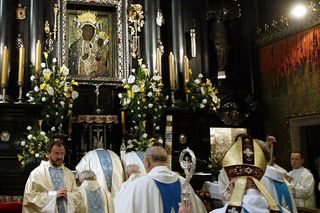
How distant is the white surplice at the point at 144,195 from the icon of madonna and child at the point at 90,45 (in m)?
5.98

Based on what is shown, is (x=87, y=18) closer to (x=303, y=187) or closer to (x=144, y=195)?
(x=303, y=187)

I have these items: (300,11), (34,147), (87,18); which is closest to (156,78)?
(87,18)

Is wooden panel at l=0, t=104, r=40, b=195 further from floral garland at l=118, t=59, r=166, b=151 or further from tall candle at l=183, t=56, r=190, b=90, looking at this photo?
tall candle at l=183, t=56, r=190, b=90

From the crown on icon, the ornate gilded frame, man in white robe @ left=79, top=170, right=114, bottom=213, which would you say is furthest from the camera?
the crown on icon

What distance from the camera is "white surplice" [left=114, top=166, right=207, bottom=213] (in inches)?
161

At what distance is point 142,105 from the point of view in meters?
8.62

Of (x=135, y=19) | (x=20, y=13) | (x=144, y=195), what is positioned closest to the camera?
(x=144, y=195)

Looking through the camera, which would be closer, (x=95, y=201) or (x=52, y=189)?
(x=52, y=189)

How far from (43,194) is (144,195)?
1976 mm

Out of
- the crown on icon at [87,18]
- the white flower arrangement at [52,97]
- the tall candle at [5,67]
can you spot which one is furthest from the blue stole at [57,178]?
the crown on icon at [87,18]

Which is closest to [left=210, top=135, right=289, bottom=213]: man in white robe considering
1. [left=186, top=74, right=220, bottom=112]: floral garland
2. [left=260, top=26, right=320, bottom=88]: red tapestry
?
[left=186, top=74, right=220, bottom=112]: floral garland

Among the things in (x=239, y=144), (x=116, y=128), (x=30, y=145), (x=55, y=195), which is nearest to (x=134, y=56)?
(x=116, y=128)

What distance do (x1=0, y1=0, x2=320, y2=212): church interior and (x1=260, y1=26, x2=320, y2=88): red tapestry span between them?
3cm

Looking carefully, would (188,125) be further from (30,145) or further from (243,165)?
(243,165)
